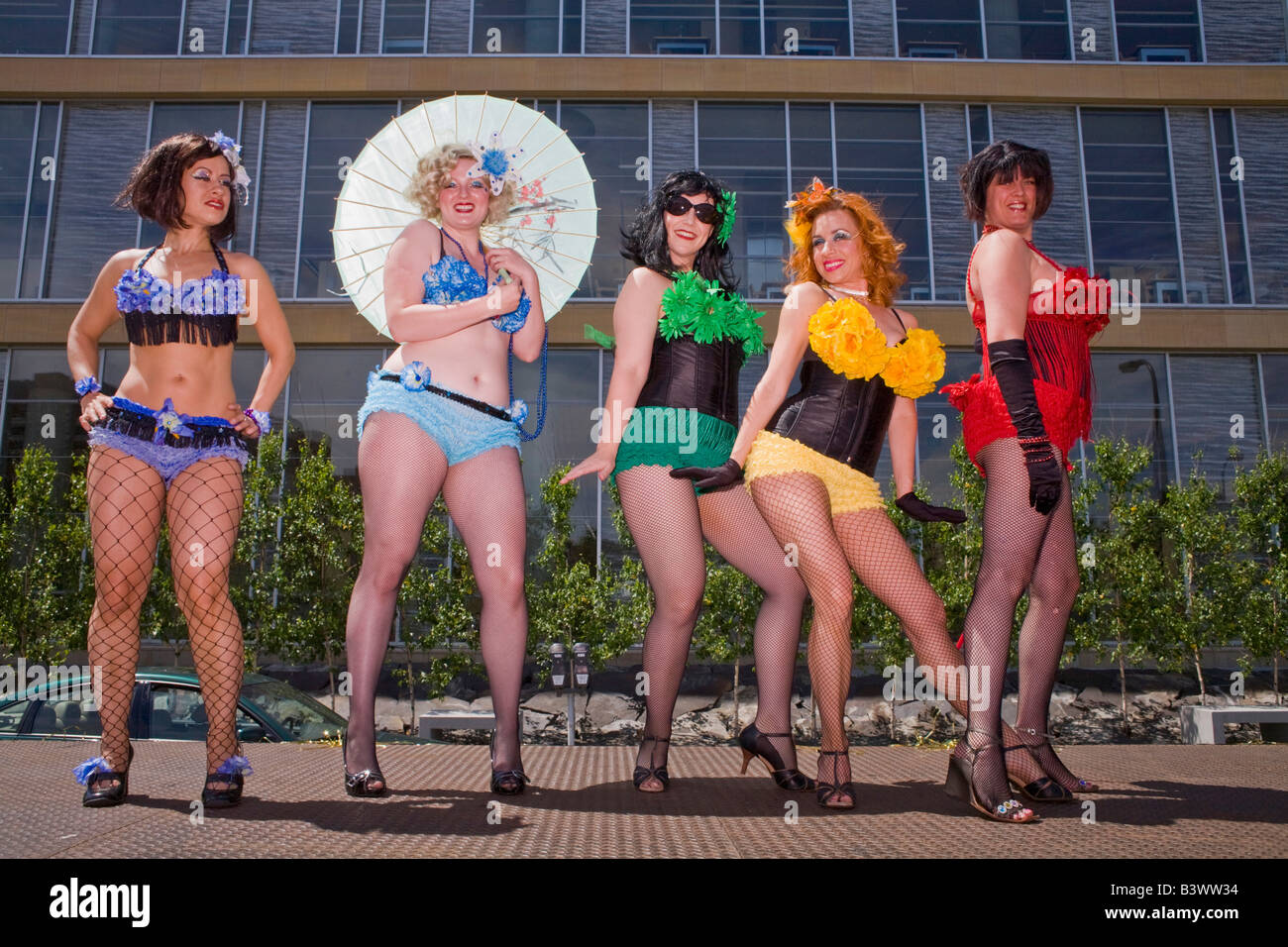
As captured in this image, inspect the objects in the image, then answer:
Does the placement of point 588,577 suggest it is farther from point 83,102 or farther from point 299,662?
point 83,102

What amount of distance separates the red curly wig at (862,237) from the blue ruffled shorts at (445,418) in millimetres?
1179

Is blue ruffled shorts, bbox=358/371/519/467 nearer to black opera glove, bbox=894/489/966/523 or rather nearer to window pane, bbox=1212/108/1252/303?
black opera glove, bbox=894/489/966/523

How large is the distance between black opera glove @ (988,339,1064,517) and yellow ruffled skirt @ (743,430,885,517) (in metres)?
0.51

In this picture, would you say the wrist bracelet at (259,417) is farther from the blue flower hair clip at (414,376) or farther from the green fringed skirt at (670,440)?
the green fringed skirt at (670,440)

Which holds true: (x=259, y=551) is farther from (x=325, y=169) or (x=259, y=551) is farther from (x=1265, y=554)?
(x=1265, y=554)

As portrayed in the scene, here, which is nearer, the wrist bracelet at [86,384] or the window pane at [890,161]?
the wrist bracelet at [86,384]

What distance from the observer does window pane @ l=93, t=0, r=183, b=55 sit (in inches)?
590

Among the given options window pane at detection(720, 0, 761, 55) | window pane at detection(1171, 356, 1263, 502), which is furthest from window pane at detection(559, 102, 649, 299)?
window pane at detection(1171, 356, 1263, 502)

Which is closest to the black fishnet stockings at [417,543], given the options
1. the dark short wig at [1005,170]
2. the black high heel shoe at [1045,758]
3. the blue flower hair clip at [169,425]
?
the blue flower hair clip at [169,425]

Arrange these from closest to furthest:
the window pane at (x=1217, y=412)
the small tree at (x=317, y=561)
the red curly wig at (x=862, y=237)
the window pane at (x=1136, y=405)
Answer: the red curly wig at (x=862, y=237) < the small tree at (x=317, y=561) < the window pane at (x=1217, y=412) < the window pane at (x=1136, y=405)

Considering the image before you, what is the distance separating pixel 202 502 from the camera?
2938 mm

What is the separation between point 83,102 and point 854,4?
1196 centimetres

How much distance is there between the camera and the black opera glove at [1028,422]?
2.79 meters

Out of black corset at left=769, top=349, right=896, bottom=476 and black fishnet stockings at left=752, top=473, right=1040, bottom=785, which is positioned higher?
black corset at left=769, top=349, right=896, bottom=476
